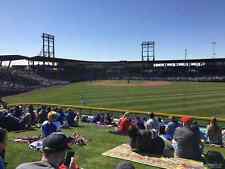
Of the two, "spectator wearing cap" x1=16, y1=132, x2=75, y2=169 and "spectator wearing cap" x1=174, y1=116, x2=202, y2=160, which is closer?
"spectator wearing cap" x1=16, y1=132, x2=75, y2=169

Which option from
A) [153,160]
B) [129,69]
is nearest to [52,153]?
[153,160]

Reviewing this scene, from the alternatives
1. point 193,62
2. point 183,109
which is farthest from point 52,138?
point 193,62

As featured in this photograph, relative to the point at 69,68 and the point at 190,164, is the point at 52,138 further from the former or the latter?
the point at 69,68

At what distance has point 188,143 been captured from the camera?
432 inches

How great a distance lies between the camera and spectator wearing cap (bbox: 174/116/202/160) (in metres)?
10.9

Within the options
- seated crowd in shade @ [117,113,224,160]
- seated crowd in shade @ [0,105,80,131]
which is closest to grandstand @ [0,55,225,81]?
seated crowd in shade @ [0,105,80,131]

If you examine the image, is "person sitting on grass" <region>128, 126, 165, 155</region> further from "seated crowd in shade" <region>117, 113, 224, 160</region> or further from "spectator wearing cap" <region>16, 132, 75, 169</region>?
"spectator wearing cap" <region>16, 132, 75, 169</region>

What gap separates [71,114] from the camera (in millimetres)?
19375

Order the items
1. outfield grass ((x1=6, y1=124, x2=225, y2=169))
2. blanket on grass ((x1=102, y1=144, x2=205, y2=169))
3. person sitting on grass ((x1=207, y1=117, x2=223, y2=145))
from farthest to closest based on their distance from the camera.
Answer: person sitting on grass ((x1=207, y1=117, x2=223, y2=145)) → outfield grass ((x1=6, y1=124, x2=225, y2=169)) → blanket on grass ((x1=102, y1=144, x2=205, y2=169))

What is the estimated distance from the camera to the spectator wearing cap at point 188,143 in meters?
10.9

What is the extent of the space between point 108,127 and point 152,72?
8801cm

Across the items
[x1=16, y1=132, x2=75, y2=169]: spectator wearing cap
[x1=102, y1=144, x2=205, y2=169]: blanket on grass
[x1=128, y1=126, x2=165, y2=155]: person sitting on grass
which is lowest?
[x1=102, y1=144, x2=205, y2=169]: blanket on grass

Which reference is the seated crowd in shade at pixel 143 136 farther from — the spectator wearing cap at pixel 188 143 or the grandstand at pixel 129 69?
the grandstand at pixel 129 69

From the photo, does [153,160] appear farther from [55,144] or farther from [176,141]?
[55,144]
